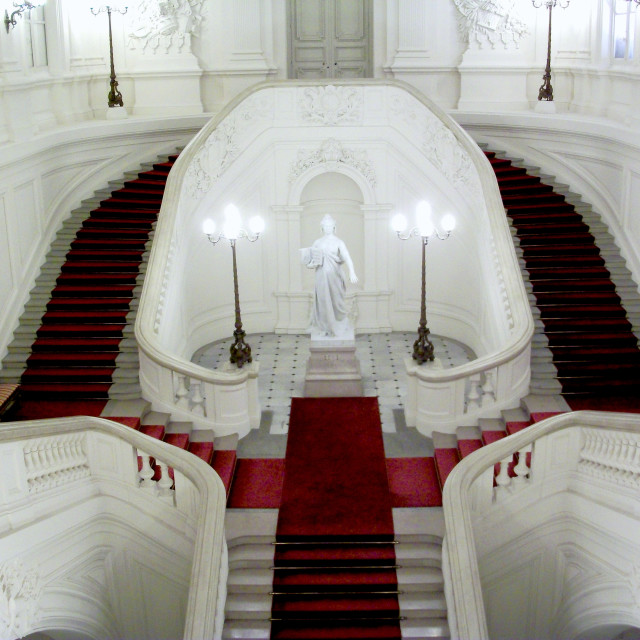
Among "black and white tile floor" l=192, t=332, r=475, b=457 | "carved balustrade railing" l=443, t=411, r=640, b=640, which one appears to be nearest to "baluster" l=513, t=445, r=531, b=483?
"carved balustrade railing" l=443, t=411, r=640, b=640

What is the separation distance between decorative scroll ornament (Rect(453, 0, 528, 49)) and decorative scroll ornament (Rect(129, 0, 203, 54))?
5008 mm

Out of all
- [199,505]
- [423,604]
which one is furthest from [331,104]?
[423,604]

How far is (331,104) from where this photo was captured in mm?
14492

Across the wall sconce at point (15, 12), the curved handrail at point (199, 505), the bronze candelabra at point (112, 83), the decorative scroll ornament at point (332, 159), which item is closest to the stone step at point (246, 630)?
the curved handrail at point (199, 505)

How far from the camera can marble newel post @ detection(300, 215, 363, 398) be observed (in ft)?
38.1

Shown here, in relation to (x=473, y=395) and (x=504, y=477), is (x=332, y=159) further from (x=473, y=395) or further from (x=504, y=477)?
(x=504, y=477)

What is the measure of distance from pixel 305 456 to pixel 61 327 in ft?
13.4

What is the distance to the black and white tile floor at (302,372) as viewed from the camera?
1043 centimetres

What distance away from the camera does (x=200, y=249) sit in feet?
46.4

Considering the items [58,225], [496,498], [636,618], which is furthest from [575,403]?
[58,225]

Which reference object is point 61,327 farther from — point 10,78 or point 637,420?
point 637,420

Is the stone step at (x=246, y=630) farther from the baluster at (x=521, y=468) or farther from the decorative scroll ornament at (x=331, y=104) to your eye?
the decorative scroll ornament at (x=331, y=104)

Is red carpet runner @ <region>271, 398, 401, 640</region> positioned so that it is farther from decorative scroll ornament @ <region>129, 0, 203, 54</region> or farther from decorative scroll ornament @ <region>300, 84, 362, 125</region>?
decorative scroll ornament @ <region>129, 0, 203, 54</region>

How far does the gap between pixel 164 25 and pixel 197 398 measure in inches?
357
